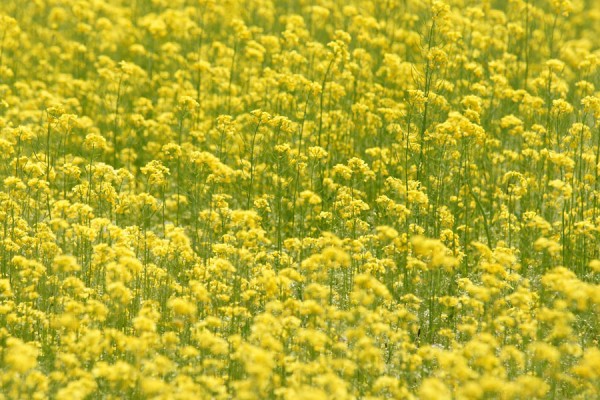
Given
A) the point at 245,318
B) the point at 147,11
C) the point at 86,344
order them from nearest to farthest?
1. the point at 86,344
2. the point at 245,318
3. the point at 147,11

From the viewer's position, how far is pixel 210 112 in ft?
41.2

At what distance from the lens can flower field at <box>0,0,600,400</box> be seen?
21.7 feet

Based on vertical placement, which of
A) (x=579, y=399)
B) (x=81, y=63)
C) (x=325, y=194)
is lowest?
(x=579, y=399)

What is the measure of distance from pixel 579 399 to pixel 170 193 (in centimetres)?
612

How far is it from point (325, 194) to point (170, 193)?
215 centimetres

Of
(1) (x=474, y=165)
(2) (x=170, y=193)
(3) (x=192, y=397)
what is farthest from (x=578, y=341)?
(2) (x=170, y=193)

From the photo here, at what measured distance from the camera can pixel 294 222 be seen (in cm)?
1054

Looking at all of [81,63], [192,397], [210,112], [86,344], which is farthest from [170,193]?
[192,397]

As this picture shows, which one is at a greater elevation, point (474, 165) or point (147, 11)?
point (147, 11)

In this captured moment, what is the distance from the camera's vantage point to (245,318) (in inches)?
312

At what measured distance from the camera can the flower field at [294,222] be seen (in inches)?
260

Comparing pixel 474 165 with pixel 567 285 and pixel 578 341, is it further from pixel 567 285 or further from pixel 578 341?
pixel 567 285

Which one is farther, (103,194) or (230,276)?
(103,194)

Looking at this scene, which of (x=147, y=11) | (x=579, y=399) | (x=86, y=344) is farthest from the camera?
(x=147, y=11)
